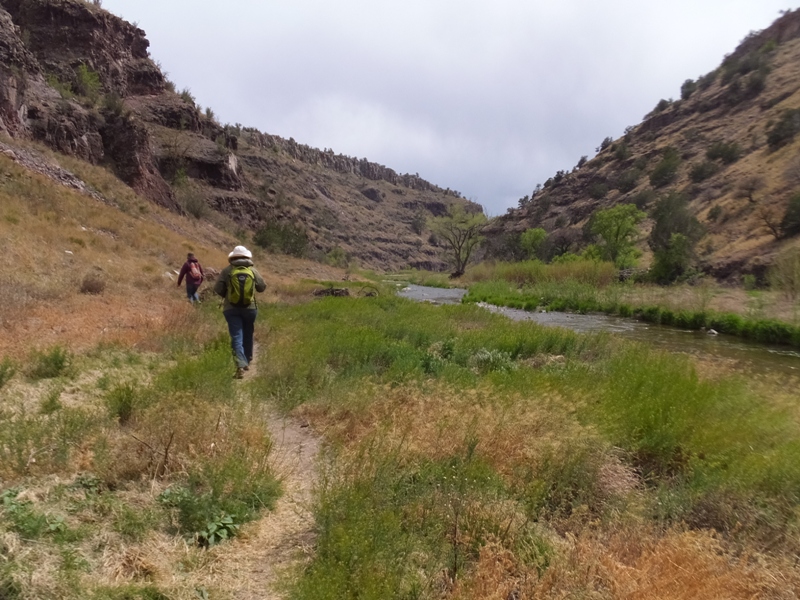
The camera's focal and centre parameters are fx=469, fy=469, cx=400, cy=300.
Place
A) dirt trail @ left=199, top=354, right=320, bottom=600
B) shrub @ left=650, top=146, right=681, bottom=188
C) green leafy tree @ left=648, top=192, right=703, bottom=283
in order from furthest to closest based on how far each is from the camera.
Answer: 1. shrub @ left=650, top=146, right=681, bottom=188
2. green leafy tree @ left=648, top=192, right=703, bottom=283
3. dirt trail @ left=199, top=354, right=320, bottom=600

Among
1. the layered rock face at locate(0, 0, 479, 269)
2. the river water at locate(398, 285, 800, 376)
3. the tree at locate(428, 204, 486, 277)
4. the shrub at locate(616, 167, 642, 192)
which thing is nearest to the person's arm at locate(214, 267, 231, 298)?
the river water at locate(398, 285, 800, 376)

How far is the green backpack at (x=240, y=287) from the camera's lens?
7.12m

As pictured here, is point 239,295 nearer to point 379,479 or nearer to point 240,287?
point 240,287

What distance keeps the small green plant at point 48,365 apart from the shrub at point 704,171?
63679 mm

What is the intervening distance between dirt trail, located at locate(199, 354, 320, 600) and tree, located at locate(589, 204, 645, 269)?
4457 cm

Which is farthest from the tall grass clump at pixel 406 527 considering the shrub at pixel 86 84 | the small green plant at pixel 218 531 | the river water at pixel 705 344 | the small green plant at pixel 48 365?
the shrub at pixel 86 84

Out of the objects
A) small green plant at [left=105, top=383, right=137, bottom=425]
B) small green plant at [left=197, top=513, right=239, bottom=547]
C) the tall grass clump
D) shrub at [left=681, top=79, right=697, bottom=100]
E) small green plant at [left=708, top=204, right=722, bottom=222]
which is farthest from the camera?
shrub at [left=681, top=79, right=697, bottom=100]

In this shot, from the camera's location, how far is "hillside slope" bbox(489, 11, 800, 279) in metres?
37.6

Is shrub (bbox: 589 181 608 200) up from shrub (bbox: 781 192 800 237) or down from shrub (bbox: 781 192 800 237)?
up

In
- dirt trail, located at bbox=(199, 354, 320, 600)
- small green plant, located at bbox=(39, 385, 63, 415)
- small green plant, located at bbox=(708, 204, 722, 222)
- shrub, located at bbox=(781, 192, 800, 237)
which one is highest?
small green plant, located at bbox=(708, 204, 722, 222)

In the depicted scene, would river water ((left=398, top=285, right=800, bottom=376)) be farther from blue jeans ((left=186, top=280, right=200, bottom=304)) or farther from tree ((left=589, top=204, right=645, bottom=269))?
tree ((left=589, top=204, right=645, bottom=269))

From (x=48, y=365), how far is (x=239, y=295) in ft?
8.19

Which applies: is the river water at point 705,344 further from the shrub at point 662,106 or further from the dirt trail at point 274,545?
the shrub at point 662,106

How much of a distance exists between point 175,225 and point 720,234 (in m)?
44.0
